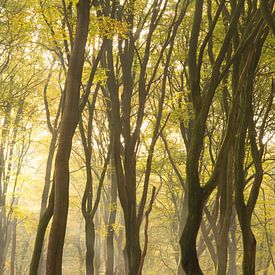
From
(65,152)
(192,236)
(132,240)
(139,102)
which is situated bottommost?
(192,236)

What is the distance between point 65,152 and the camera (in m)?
5.87

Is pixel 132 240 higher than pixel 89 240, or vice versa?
pixel 89 240

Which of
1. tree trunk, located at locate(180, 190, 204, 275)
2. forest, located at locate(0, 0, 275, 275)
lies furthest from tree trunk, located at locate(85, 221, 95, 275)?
tree trunk, located at locate(180, 190, 204, 275)

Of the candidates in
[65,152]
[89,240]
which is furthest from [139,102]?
[89,240]

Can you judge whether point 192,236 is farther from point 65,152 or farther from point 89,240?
point 89,240

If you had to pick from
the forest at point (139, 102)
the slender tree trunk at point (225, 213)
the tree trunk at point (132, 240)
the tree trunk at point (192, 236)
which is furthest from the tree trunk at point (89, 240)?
the tree trunk at point (192, 236)

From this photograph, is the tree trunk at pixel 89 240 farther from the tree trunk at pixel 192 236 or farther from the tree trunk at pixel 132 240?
the tree trunk at pixel 192 236

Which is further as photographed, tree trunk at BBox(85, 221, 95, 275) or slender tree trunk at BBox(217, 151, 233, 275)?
tree trunk at BBox(85, 221, 95, 275)

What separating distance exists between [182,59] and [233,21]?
5729 millimetres

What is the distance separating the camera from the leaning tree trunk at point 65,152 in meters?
5.78

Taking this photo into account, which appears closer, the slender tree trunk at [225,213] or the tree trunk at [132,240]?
the slender tree trunk at [225,213]

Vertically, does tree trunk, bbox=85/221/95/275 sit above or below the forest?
below

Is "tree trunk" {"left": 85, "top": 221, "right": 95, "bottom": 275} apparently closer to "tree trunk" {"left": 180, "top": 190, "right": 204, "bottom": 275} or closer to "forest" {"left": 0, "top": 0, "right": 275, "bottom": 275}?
"forest" {"left": 0, "top": 0, "right": 275, "bottom": 275}

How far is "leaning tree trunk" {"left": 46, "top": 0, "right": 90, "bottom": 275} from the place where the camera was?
5.78m
